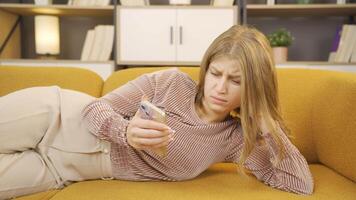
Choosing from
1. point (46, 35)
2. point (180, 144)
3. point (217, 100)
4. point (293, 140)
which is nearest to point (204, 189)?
point (180, 144)

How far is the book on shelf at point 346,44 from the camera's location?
2.42 metres

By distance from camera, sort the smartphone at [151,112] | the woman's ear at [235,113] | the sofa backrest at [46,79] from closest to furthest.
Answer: the smartphone at [151,112], the woman's ear at [235,113], the sofa backrest at [46,79]

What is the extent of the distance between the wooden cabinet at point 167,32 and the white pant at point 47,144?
1330 millimetres

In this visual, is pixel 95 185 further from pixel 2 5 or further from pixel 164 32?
pixel 2 5

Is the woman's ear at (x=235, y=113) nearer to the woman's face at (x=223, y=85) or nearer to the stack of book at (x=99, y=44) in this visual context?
the woman's face at (x=223, y=85)

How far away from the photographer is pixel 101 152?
110cm

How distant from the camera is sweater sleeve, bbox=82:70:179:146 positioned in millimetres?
1005

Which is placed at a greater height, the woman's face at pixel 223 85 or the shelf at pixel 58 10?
the shelf at pixel 58 10

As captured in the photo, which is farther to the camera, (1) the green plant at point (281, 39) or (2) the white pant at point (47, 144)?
(1) the green plant at point (281, 39)

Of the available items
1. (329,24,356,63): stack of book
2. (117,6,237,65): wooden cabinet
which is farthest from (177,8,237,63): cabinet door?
(329,24,356,63): stack of book

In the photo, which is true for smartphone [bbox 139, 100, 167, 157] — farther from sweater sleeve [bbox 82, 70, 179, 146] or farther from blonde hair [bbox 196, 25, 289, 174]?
blonde hair [bbox 196, 25, 289, 174]

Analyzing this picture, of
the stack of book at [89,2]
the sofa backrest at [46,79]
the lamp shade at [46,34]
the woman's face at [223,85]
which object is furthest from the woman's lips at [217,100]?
the lamp shade at [46,34]

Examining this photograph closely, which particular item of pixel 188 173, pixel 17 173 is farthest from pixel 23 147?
pixel 188 173

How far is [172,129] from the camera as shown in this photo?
1101mm
